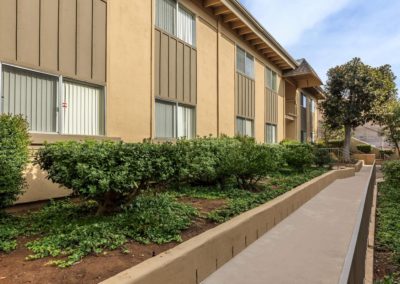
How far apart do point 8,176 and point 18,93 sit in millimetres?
2267

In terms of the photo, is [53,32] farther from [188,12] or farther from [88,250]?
[188,12]

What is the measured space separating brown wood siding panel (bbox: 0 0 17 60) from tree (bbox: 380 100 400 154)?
79.9 feet

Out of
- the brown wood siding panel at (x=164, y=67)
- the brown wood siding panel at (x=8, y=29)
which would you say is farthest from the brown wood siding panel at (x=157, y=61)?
the brown wood siding panel at (x=8, y=29)

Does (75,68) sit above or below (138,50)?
below

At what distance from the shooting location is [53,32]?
688cm

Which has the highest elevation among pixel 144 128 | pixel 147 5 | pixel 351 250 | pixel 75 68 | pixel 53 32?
pixel 147 5

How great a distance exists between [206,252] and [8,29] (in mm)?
5151

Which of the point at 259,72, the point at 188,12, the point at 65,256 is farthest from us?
the point at 259,72

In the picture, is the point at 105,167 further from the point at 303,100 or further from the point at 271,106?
the point at 303,100

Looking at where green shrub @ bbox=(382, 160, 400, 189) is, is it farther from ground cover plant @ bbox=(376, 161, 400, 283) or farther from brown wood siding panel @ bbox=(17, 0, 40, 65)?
brown wood siding panel @ bbox=(17, 0, 40, 65)

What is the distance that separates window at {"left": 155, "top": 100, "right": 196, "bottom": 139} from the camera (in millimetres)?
10117

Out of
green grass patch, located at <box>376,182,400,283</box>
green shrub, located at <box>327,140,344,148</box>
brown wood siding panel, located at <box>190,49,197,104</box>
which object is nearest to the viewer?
green grass patch, located at <box>376,182,400,283</box>

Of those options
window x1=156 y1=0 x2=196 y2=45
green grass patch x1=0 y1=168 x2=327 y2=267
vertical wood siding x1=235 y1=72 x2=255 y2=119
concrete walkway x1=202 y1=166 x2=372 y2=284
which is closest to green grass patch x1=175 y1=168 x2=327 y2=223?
green grass patch x1=0 y1=168 x2=327 y2=267

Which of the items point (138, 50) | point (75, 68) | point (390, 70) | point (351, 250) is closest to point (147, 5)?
point (138, 50)
